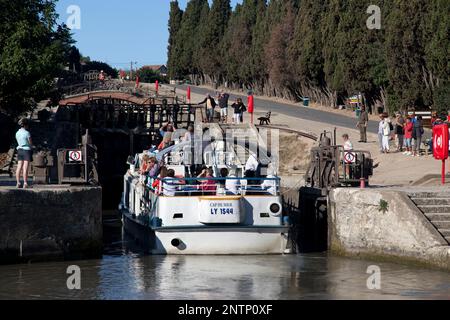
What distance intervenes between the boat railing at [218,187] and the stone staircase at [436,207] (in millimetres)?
3517

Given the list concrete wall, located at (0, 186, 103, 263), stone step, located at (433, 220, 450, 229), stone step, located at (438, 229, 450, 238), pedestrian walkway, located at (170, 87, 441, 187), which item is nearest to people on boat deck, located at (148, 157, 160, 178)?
concrete wall, located at (0, 186, 103, 263)

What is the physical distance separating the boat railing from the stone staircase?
3.52 meters

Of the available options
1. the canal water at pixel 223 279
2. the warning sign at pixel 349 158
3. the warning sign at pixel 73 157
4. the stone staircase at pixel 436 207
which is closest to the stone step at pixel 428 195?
the stone staircase at pixel 436 207

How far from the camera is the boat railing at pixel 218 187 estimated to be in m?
24.2

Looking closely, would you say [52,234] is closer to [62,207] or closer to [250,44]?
[62,207]

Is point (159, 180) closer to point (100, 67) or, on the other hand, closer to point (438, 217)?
point (438, 217)

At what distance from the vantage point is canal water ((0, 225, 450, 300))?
1909 centimetres

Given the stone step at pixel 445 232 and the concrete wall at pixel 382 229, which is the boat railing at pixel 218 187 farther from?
the stone step at pixel 445 232

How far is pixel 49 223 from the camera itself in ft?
73.5

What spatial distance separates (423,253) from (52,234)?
7.79 meters

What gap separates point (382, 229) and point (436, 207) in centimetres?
124

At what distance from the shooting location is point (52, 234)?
22531 millimetres

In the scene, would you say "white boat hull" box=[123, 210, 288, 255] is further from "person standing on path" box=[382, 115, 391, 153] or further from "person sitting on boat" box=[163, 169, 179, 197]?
"person standing on path" box=[382, 115, 391, 153]
